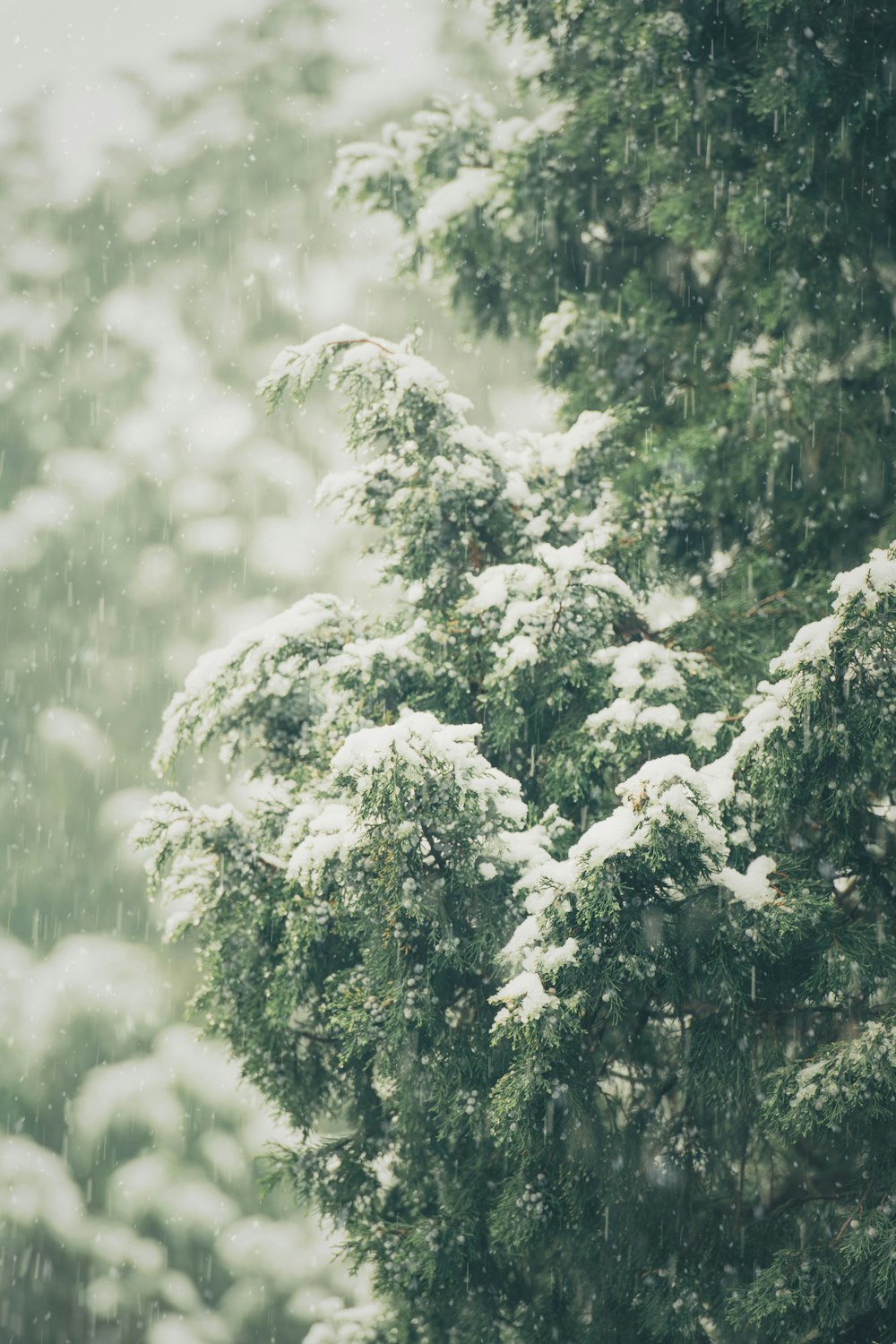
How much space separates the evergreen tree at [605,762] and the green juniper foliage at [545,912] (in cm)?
1

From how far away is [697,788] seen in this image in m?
2.90

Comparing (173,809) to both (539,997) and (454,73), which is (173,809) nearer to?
(539,997)

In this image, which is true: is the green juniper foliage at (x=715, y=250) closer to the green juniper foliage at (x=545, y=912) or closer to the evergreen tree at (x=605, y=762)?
the evergreen tree at (x=605, y=762)

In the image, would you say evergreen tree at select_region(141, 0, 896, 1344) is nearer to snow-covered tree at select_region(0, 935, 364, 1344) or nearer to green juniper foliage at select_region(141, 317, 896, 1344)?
green juniper foliage at select_region(141, 317, 896, 1344)

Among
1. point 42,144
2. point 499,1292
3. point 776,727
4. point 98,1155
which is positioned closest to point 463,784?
point 776,727

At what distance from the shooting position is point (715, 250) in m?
5.48

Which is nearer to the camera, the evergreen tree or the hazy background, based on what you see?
the evergreen tree

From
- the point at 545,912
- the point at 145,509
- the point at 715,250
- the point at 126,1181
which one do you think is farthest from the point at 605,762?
the point at 145,509

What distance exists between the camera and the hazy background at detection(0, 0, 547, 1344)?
36.0 ft

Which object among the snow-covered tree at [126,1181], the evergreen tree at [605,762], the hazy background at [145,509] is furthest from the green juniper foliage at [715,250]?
the snow-covered tree at [126,1181]

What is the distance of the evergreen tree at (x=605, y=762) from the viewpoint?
3.06 m

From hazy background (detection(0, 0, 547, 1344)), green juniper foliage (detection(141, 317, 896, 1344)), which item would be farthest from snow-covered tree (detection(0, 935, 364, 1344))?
green juniper foliage (detection(141, 317, 896, 1344))

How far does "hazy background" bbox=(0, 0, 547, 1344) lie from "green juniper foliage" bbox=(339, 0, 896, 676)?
3.90m

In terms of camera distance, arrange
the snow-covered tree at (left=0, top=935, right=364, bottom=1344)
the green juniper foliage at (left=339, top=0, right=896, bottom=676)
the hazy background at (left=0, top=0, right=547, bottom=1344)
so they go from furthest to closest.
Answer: the hazy background at (left=0, top=0, right=547, bottom=1344)
the snow-covered tree at (left=0, top=935, right=364, bottom=1344)
the green juniper foliage at (left=339, top=0, right=896, bottom=676)
